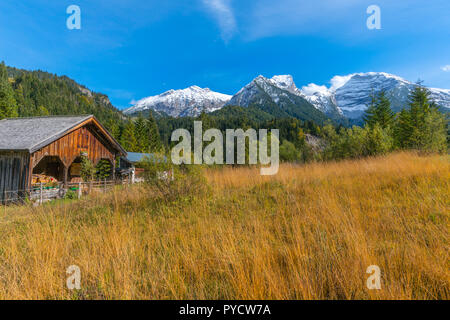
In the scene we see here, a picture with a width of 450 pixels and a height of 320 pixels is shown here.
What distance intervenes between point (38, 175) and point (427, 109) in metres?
46.7

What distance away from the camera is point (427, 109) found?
27.4 metres

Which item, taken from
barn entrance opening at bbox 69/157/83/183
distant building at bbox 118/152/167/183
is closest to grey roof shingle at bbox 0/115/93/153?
barn entrance opening at bbox 69/157/83/183

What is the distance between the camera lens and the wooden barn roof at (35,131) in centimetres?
1066

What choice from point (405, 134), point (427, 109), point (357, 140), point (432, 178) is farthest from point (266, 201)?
point (427, 109)

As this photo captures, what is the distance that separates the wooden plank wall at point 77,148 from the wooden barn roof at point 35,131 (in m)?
0.63

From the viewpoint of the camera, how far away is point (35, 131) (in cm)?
1241

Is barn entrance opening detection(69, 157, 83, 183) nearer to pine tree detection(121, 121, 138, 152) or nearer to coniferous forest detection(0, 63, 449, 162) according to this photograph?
coniferous forest detection(0, 63, 449, 162)

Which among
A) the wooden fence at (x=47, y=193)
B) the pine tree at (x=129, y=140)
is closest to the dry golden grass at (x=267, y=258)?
the wooden fence at (x=47, y=193)

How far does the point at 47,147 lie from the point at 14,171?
216 centimetres

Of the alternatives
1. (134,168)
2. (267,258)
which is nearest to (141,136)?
(134,168)

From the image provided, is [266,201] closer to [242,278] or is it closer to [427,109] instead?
[242,278]

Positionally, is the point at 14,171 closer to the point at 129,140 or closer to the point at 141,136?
the point at 129,140
